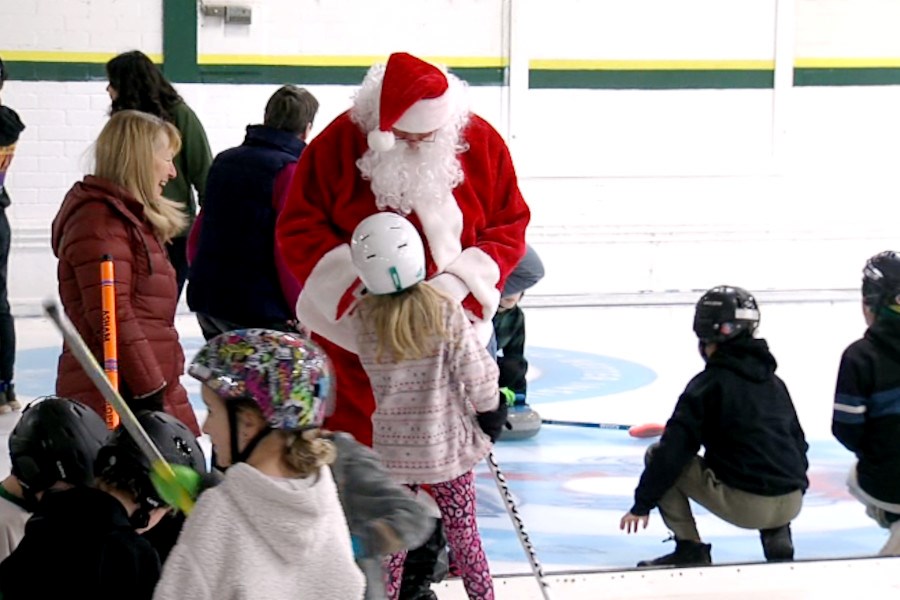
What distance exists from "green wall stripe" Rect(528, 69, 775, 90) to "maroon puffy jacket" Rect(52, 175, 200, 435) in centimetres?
582

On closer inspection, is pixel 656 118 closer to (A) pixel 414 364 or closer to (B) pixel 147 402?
(B) pixel 147 402

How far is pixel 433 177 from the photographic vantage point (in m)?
3.03

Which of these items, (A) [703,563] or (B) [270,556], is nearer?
(B) [270,556]

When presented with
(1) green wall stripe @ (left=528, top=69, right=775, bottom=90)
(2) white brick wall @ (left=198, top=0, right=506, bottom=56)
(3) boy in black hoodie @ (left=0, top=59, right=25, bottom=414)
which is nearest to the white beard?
(3) boy in black hoodie @ (left=0, top=59, right=25, bottom=414)

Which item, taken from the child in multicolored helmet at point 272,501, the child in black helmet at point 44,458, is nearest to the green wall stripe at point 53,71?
the child in black helmet at point 44,458

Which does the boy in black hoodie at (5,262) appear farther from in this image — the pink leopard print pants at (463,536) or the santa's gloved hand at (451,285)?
the pink leopard print pants at (463,536)

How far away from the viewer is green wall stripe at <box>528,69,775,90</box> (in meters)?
9.02

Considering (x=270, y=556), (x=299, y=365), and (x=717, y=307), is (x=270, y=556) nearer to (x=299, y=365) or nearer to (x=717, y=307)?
(x=299, y=365)

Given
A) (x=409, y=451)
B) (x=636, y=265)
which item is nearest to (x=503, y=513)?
(x=409, y=451)

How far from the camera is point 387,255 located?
2.76 metres

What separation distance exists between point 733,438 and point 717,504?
0.19 m

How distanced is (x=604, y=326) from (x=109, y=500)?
245 inches

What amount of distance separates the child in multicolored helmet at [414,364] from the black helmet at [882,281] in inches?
53.1

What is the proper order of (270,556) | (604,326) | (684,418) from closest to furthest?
(270,556) → (684,418) → (604,326)
